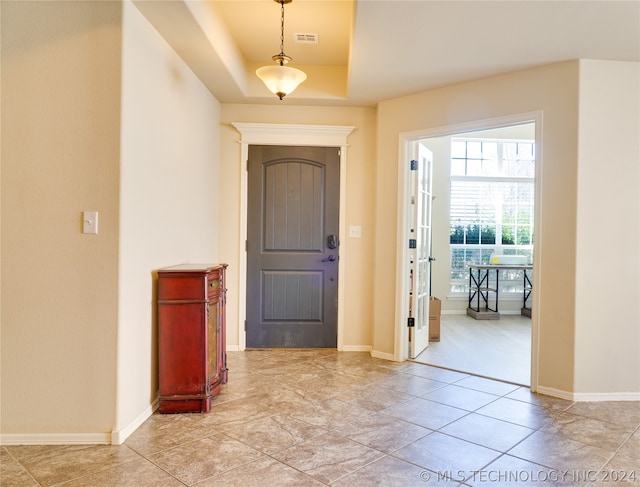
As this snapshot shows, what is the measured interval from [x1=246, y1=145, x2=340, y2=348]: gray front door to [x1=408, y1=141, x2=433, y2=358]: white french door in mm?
776

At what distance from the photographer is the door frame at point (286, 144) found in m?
4.32

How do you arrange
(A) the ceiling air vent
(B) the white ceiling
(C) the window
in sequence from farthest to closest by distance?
1. (C) the window
2. (A) the ceiling air vent
3. (B) the white ceiling

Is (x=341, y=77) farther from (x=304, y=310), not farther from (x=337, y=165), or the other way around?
(x=304, y=310)

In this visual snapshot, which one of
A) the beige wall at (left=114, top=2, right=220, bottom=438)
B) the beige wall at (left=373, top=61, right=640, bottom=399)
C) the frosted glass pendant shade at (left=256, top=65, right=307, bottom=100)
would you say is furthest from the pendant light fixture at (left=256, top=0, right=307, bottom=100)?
the beige wall at (left=373, top=61, right=640, bottom=399)

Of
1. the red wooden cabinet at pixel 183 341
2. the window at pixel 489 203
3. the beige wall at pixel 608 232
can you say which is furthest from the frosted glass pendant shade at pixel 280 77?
the window at pixel 489 203

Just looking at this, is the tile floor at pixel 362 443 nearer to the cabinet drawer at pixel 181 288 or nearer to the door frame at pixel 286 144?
the cabinet drawer at pixel 181 288

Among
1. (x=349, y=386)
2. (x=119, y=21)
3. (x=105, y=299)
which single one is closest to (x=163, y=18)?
(x=119, y=21)

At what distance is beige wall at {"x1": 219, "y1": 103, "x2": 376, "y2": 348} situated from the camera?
4.37 m

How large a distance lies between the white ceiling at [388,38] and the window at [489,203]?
3153 millimetres

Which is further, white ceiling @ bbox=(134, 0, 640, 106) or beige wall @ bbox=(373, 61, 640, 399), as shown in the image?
beige wall @ bbox=(373, 61, 640, 399)

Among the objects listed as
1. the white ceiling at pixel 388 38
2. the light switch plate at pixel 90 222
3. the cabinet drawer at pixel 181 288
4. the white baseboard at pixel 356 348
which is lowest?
the white baseboard at pixel 356 348

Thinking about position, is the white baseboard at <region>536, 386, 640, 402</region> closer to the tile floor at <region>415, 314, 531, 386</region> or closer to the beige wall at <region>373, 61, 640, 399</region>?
the beige wall at <region>373, 61, 640, 399</region>

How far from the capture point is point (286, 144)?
4340 mm

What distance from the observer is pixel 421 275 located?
14.1 ft
